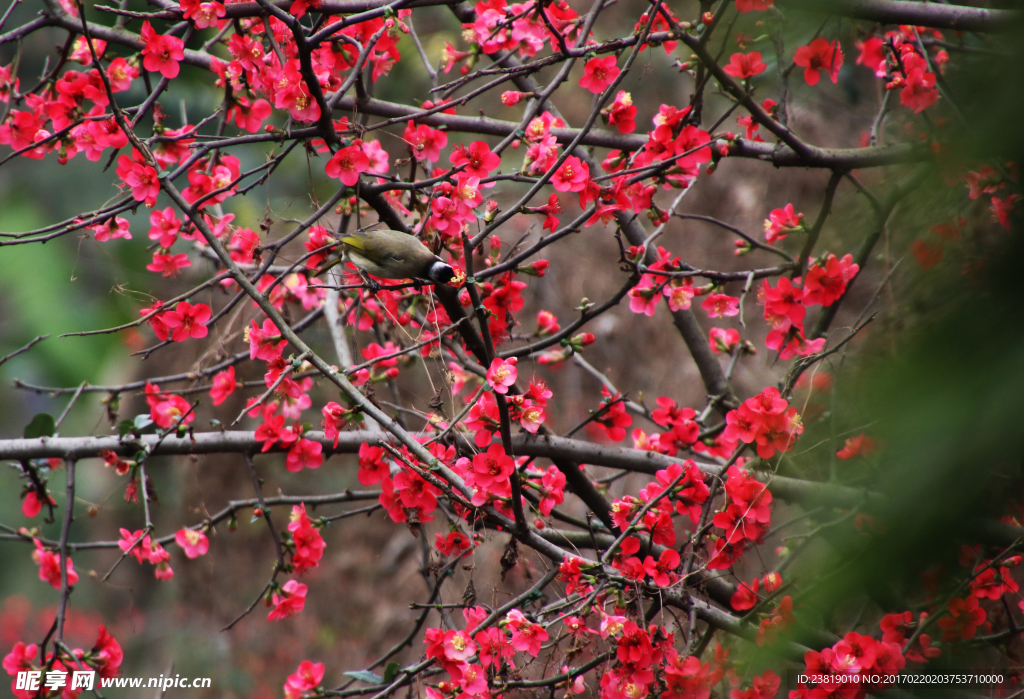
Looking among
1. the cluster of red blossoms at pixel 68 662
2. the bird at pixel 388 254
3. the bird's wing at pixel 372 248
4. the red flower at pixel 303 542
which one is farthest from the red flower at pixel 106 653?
the bird's wing at pixel 372 248

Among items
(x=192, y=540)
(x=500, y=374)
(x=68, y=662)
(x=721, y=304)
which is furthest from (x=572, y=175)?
(x=68, y=662)

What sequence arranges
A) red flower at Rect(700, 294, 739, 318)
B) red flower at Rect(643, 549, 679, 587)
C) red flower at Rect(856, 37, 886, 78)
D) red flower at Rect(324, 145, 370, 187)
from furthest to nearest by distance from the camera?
red flower at Rect(856, 37, 886, 78) < red flower at Rect(700, 294, 739, 318) < red flower at Rect(324, 145, 370, 187) < red flower at Rect(643, 549, 679, 587)

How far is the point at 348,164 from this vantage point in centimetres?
195

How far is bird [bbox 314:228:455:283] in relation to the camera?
2.22 m

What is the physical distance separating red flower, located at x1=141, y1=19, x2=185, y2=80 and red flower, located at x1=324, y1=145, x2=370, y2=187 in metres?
0.54

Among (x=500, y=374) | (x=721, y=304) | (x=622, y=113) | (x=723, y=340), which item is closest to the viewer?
(x=500, y=374)

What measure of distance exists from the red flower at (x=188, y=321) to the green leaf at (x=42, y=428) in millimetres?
531

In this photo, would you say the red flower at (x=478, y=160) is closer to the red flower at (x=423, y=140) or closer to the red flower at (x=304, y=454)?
the red flower at (x=423, y=140)

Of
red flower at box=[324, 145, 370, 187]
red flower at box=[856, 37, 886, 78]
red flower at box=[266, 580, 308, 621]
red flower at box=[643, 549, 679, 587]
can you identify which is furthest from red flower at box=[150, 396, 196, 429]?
red flower at box=[856, 37, 886, 78]

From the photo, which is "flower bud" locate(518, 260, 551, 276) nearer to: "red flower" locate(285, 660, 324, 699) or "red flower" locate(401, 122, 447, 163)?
"red flower" locate(401, 122, 447, 163)

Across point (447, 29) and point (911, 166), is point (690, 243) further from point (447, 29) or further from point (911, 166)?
point (911, 166)

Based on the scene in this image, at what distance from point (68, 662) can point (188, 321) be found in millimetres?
1049

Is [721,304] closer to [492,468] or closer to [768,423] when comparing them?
[768,423]

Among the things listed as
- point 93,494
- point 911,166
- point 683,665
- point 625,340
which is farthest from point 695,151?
point 93,494
